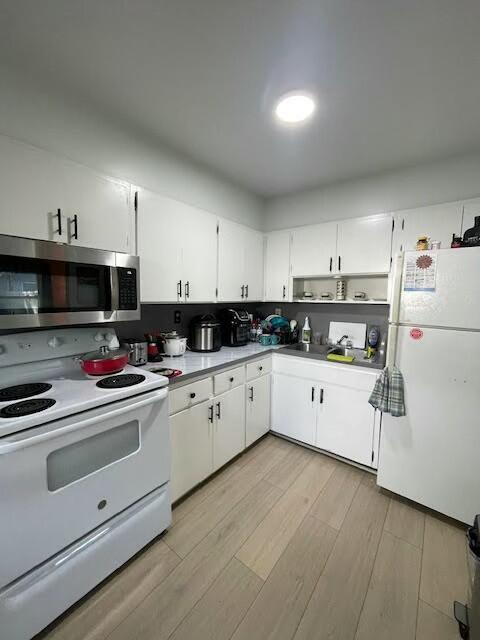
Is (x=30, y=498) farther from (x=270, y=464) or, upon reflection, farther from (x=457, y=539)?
(x=457, y=539)

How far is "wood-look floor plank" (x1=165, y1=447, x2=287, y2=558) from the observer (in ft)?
4.95

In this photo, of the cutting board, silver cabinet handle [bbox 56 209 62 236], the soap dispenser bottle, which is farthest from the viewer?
the soap dispenser bottle

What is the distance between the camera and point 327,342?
2711mm

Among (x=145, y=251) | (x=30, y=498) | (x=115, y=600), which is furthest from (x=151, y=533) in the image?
(x=145, y=251)

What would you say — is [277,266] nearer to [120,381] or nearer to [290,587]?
[120,381]

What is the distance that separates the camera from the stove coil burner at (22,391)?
1118 mm

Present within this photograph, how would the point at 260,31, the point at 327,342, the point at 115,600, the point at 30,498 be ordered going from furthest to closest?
the point at 327,342 < the point at 115,600 < the point at 260,31 < the point at 30,498

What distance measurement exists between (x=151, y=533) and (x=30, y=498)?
0.72 meters

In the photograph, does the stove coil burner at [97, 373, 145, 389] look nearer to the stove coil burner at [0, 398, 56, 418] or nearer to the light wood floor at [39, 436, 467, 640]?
the stove coil burner at [0, 398, 56, 418]

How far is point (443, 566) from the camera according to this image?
54.4 inches

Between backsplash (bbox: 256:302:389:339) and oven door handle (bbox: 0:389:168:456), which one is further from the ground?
backsplash (bbox: 256:302:389:339)

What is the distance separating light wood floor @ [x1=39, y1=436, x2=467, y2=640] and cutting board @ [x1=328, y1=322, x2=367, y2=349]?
3.94 feet

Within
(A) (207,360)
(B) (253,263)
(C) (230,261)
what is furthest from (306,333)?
(A) (207,360)

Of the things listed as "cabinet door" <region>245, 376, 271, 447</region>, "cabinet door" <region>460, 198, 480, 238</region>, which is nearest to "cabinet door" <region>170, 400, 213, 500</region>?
"cabinet door" <region>245, 376, 271, 447</region>
